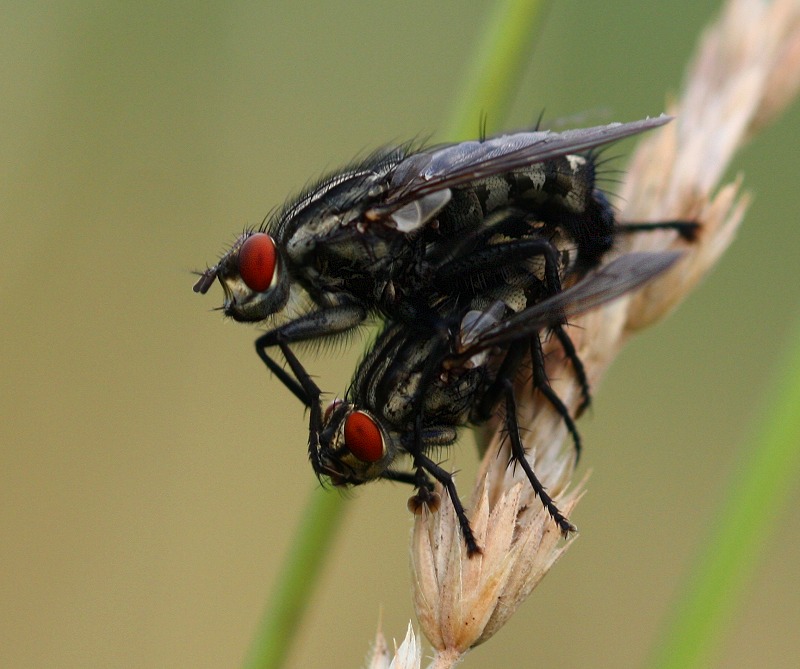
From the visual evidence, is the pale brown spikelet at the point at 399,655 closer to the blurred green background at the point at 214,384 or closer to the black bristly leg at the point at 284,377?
the black bristly leg at the point at 284,377

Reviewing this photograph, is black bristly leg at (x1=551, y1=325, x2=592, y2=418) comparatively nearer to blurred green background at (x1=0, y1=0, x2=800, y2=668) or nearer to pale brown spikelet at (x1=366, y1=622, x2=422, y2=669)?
pale brown spikelet at (x1=366, y1=622, x2=422, y2=669)

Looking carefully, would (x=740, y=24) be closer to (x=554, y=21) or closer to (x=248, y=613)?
(x=554, y=21)

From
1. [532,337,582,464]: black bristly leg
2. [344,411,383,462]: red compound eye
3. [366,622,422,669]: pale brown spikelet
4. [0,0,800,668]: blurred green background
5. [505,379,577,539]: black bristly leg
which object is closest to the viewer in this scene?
[366,622,422,669]: pale brown spikelet

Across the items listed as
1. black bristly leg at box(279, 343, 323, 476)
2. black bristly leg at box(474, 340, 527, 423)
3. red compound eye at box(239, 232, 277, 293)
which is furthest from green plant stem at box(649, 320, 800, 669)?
red compound eye at box(239, 232, 277, 293)

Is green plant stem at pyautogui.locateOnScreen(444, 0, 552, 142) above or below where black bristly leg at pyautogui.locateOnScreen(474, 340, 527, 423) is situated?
above

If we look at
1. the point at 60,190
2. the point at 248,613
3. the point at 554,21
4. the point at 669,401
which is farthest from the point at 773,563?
the point at 60,190

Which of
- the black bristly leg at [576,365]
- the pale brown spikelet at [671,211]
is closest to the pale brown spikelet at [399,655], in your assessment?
the pale brown spikelet at [671,211]

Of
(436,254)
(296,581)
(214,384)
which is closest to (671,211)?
(436,254)
